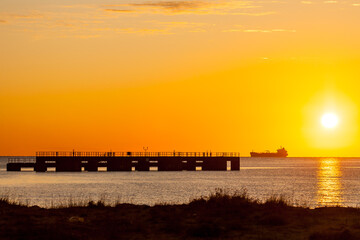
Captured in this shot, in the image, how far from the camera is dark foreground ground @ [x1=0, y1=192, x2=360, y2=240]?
76.1 feet

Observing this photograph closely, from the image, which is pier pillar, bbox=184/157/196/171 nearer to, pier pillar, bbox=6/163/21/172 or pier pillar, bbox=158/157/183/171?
pier pillar, bbox=158/157/183/171

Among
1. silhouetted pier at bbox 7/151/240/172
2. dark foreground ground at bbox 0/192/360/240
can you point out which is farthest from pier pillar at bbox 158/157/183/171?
dark foreground ground at bbox 0/192/360/240

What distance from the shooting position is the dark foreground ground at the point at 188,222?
23.2 meters

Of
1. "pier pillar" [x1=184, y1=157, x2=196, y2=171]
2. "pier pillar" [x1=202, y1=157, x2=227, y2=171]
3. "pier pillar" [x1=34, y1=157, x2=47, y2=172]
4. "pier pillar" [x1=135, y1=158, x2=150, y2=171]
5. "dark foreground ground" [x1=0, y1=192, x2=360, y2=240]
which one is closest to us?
"dark foreground ground" [x1=0, y1=192, x2=360, y2=240]

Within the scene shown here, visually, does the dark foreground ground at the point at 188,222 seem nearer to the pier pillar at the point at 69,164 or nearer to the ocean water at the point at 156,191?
the ocean water at the point at 156,191

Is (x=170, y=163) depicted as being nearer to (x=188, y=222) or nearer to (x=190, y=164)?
(x=190, y=164)

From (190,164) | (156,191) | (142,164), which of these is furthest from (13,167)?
(156,191)

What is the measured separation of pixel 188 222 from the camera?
26141mm

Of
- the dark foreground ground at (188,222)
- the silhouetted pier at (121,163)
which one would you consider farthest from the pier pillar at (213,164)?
the dark foreground ground at (188,222)

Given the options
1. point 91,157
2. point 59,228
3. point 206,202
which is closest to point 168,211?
point 206,202

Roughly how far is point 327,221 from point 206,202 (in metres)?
5.86

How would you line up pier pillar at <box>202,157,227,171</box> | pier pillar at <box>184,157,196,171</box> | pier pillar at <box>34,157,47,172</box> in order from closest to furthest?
pier pillar at <box>34,157,47,172</box> → pier pillar at <box>184,157,196,171</box> → pier pillar at <box>202,157,227,171</box>

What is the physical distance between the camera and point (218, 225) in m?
24.8

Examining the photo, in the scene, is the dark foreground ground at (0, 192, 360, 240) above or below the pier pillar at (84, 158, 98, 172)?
below
